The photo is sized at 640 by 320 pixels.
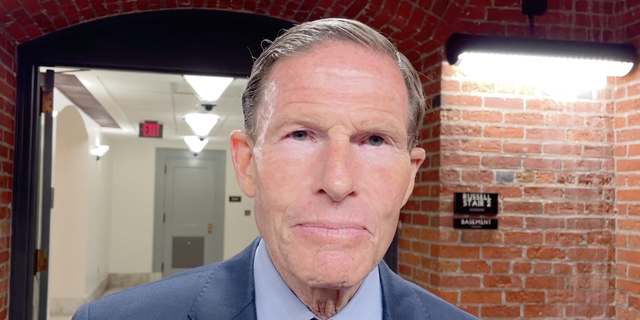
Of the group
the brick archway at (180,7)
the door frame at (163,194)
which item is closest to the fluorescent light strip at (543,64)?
the brick archway at (180,7)

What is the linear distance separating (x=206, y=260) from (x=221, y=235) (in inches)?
20.9

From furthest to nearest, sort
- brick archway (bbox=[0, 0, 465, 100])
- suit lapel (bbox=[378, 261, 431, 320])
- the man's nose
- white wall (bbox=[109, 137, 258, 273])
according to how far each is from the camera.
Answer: white wall (bbox=[109, 137, 258, 273]) → brick archway (bbox=[0, 0, 465, 100]) → suit lapel (bbox=[378, 261, 431, 320]) → the man's nose

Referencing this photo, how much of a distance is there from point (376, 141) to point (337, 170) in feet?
0.37

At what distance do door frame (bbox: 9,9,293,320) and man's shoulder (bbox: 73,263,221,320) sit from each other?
1.88 m

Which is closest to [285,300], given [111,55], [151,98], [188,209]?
[111,55]

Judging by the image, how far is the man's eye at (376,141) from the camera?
88 centimetres

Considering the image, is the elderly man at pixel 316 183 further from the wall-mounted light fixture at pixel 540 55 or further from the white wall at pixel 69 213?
the white wall at pixel 69 213

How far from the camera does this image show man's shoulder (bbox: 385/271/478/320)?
1.05 metres

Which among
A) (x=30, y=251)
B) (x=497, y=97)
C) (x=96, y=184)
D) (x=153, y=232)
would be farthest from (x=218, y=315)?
(x=153, y=232)

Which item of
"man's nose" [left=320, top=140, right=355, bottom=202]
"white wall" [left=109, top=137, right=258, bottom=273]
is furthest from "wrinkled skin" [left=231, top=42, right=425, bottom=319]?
"white wall" [left=109, top=137, right=258, bottom=273]

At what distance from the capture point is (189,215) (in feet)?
33.5

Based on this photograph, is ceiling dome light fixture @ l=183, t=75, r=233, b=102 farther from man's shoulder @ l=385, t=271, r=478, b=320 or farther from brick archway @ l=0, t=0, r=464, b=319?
man's shoulder @ l=385, t=271, r=478, b=320

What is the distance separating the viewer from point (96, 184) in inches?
310

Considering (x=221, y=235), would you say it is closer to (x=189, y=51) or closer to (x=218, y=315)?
(x=189, y=51)
